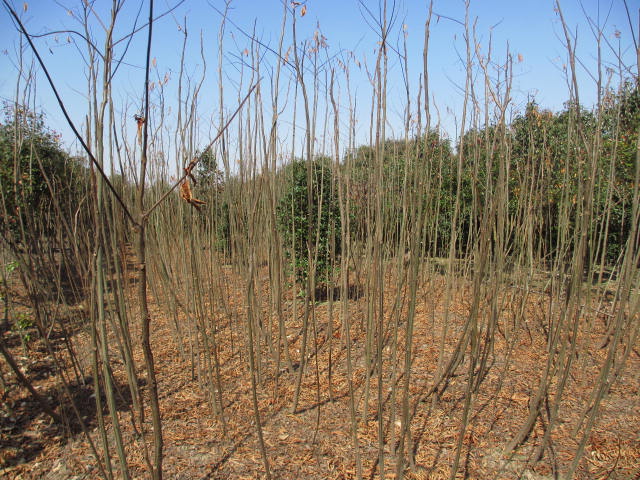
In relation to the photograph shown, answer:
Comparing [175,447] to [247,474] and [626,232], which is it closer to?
[247,474]

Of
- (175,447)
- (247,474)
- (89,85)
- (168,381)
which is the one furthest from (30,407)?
(89,85)

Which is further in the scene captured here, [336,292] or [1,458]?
[336,292]

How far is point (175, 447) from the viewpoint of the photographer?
6.02 feet

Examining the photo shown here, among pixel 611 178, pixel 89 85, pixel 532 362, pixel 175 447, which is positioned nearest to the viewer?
pixel 89 85

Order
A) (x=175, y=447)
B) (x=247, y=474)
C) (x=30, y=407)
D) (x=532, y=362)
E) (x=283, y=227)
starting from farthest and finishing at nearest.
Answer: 1. (x=283, y=227)
2. (x=532, y=362)
3. (x=30, y=407)
4. (x=175, y=447)
5. (x=247, y=474)

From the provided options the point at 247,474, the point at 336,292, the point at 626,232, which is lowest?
the point at 247,474

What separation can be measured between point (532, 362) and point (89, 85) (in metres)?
2.88

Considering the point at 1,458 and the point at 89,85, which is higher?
the point at 89,85

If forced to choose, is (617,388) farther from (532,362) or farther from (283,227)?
(283,227)

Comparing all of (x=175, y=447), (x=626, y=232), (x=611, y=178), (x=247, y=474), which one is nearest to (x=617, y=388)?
(x=611, y=178)

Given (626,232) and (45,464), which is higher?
(626,232)

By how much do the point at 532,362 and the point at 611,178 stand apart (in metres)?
1.32

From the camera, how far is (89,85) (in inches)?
46.9

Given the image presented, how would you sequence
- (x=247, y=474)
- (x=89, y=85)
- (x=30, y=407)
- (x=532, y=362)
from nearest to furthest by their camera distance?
(x=89, y=85)
(x=247, y=474)
(x=30, y=407)
(x=532, y=362)
